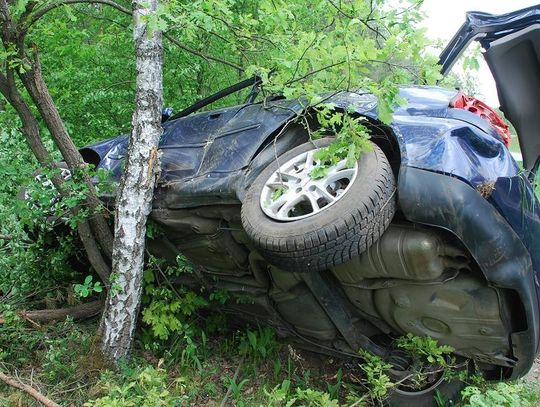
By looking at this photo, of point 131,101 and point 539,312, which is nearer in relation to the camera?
point 539,312

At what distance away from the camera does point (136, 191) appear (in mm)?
3457

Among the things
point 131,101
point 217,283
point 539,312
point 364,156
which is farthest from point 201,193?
point 131,101

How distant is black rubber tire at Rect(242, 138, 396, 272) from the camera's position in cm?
241

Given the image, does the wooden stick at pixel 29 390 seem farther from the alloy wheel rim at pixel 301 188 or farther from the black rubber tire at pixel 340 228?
the alloy wheel rim at pixel 301 188

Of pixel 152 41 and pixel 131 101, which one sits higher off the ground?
pixel 152 41

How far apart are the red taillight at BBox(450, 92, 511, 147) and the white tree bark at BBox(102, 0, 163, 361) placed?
1874 millimetres

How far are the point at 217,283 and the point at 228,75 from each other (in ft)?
13.5

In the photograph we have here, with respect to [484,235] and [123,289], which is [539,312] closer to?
[484,235]

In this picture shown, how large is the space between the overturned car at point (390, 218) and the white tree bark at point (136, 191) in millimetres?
153

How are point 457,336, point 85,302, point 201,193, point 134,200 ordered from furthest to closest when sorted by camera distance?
point 85,302 < point 134,200 < point 201,193 < point 457,336

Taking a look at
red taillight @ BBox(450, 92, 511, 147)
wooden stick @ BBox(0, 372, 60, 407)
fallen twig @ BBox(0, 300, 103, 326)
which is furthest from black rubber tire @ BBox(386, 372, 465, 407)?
fallen twig @ BBox(0, 300, 103, 326)

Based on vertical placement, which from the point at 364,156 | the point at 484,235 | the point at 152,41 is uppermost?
the point at 152,41

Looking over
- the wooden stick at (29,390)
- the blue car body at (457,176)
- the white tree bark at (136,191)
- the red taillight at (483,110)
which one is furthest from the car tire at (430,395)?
the wooden stick at (29,390)

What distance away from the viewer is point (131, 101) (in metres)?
6.67
